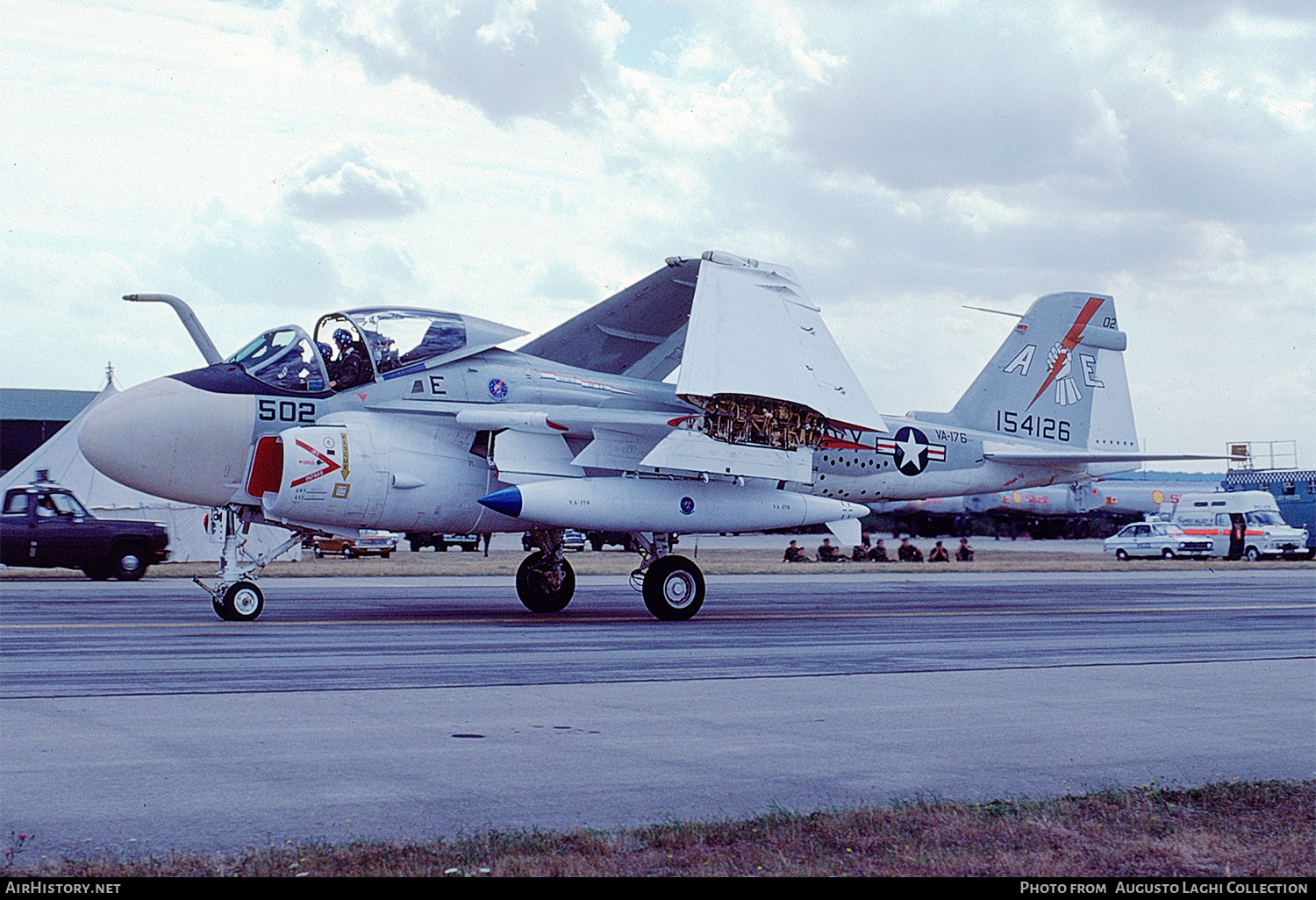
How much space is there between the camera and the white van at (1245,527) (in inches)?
1901

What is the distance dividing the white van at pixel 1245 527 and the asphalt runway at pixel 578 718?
3393cm

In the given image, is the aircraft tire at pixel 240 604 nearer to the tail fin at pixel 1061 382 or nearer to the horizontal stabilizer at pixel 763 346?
the horizontal stabilizer at pixel 763 346

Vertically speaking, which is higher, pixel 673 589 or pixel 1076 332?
pixel 1076 332

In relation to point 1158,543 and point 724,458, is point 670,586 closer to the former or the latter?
point 724,458

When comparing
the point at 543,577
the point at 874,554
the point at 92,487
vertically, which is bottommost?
the point at 874,554

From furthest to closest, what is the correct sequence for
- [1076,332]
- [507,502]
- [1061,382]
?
[1076,332]
[1061,382]
[507,502]

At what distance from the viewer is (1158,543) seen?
A: 4950 cm

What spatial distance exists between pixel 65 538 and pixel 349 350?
1338cm

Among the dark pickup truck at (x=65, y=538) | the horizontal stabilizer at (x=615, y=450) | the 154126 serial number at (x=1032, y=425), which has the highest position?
the 154126 serial number at (x=1032, y=425)

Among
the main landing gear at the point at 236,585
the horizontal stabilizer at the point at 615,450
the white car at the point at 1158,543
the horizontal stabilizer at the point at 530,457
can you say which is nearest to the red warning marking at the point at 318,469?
the main landing gear at the point at 236,585

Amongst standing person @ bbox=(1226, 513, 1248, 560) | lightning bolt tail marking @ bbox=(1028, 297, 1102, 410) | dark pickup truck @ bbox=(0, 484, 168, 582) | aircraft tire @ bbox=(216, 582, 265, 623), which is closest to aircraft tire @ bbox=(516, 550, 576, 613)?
aircraft tire @ bbox=(216, 582, 265, 623)

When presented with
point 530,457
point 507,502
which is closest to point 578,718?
point 507,502

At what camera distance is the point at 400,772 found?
258 inches

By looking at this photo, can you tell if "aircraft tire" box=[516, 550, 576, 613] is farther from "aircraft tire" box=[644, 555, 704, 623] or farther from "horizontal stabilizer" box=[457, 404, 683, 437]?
"horizontal stabilizer" box=[457, 404, 683, 437]
